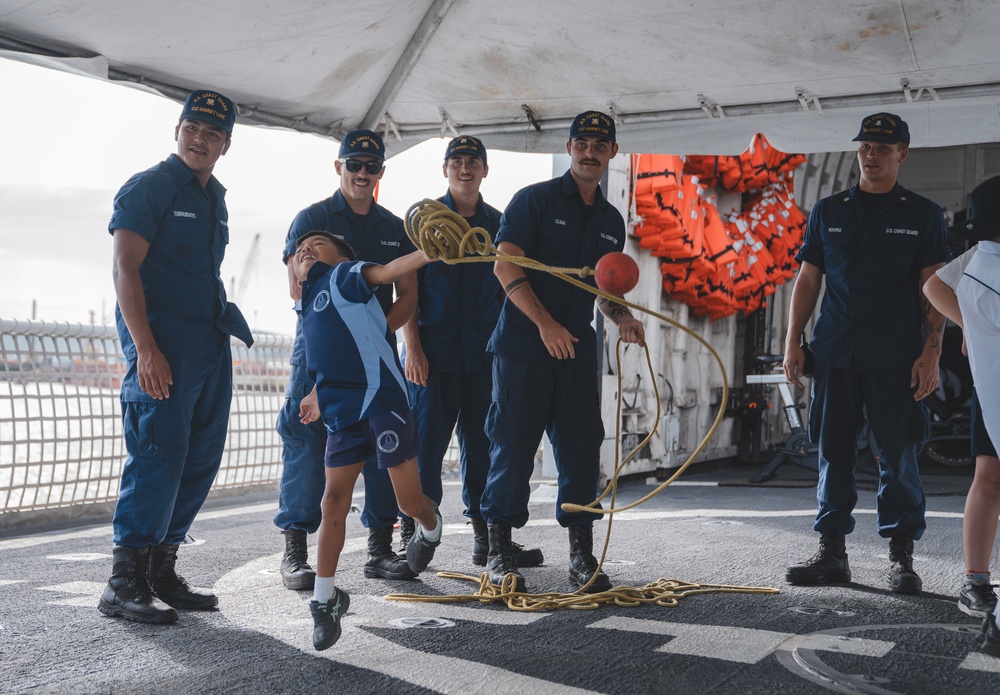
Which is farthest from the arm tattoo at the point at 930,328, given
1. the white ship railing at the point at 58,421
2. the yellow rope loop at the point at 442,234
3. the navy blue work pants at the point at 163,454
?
the white ship railing at the point at 58,421

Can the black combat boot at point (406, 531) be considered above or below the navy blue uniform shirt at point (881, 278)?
below

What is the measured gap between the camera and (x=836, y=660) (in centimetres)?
262

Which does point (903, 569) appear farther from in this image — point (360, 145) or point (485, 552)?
point (360, 145)

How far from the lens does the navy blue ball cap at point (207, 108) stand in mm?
3424

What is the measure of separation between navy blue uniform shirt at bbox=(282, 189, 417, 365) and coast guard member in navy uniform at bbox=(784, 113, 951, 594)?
190cm

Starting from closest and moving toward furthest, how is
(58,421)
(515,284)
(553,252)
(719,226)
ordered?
1. (515,284)
2. (553,252)
3. (58,421)
4. (719,226)

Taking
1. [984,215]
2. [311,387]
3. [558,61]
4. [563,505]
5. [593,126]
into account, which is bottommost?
[563,505]

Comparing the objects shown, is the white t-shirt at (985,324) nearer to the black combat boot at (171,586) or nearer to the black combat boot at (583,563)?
the black combat boot at (583,563)

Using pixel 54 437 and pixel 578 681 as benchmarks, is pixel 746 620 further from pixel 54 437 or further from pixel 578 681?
pixel 54 437

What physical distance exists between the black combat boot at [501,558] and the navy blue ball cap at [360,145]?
5.69ft

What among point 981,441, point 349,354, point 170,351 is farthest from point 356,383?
point 981,441

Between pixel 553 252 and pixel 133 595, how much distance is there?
2023mm

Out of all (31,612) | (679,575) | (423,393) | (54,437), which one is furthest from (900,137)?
(54,437)

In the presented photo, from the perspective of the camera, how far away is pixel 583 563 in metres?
3.71
